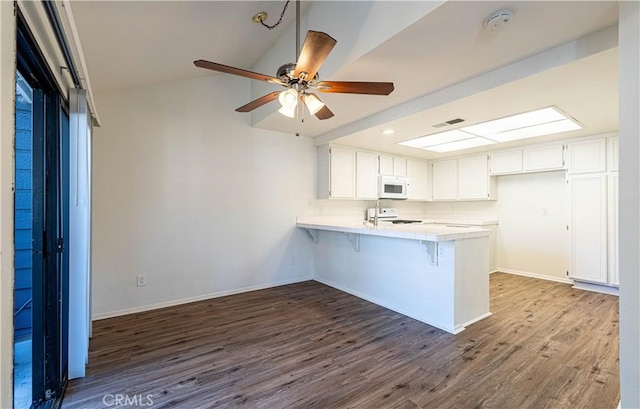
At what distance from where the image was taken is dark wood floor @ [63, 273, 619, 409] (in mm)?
1794

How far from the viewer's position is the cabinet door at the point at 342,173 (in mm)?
4348

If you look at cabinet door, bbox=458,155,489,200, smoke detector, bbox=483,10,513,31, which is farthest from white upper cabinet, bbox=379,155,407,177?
smoke detector, bbox=483,10,513,31

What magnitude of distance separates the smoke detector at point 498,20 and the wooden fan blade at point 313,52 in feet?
3.06

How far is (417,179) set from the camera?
5484mm

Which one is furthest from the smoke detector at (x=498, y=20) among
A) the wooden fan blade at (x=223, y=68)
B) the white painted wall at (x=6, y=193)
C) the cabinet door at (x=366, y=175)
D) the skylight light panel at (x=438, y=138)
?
the cabinet door at (x=366, y=175)

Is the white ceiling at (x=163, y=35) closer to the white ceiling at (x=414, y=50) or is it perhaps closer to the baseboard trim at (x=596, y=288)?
the white ceiling at (x=414, y=50)

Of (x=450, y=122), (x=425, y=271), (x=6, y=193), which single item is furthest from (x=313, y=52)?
(x=425, y=271)

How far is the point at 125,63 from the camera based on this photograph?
251 centimetres

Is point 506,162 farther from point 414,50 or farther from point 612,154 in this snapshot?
point 414,50

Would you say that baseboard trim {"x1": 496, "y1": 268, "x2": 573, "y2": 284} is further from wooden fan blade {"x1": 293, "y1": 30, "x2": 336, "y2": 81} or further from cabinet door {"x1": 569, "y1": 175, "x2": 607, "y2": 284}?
wooden fan blade {"x1": 293, "y1": 30, "x2": 336, "y2": 81}

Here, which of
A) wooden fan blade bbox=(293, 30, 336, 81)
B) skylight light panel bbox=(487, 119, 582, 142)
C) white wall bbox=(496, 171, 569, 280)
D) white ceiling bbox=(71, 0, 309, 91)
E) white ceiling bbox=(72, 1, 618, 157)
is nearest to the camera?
wooden fan blade bbox=(293, 30, 336, 81)

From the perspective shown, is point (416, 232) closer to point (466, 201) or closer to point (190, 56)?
point (190, 56)

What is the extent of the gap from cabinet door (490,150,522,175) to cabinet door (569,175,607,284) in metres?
0.72

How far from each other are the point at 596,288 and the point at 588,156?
6.01 ft
